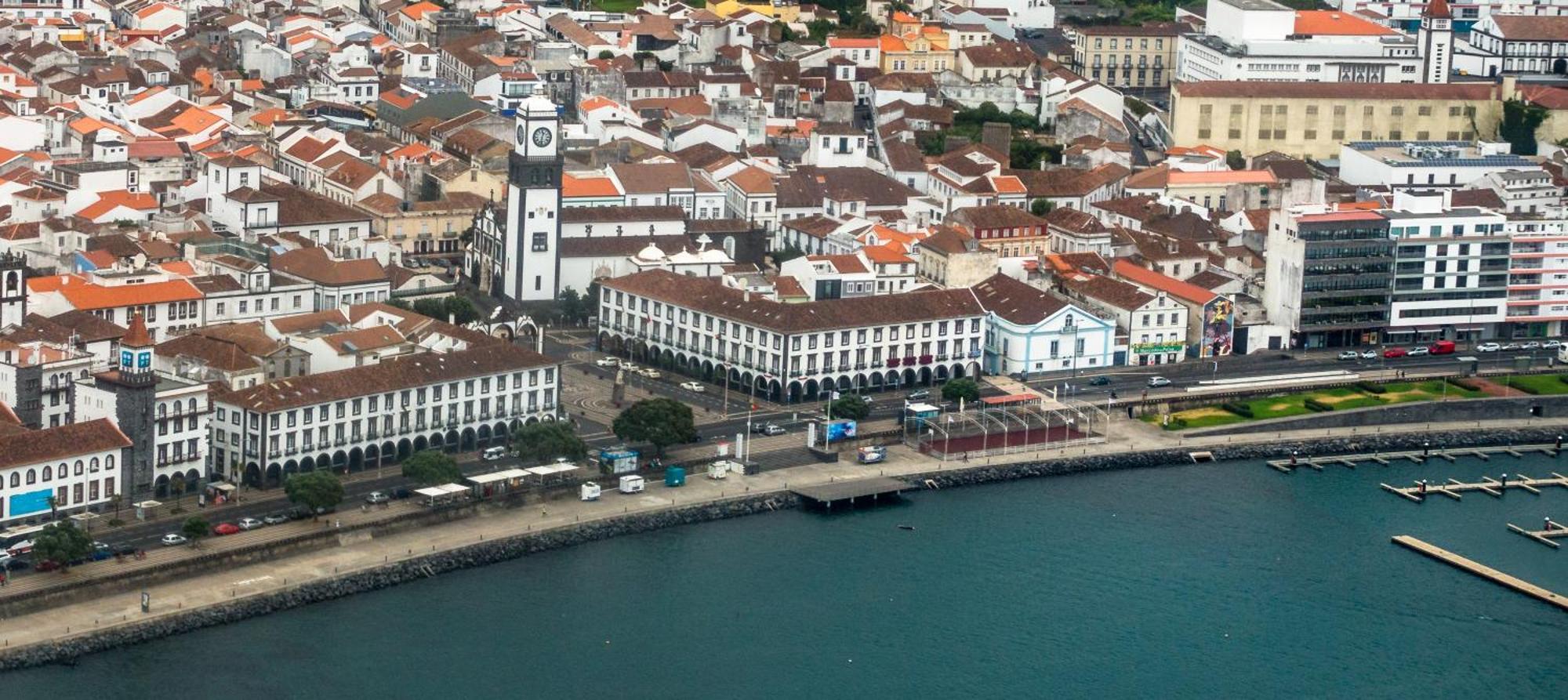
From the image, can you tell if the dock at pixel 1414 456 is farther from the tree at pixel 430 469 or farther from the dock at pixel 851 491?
the tree at pixel 430 469

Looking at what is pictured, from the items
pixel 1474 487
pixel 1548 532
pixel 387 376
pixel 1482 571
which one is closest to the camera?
pixel 1482 571

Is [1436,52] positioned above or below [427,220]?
above

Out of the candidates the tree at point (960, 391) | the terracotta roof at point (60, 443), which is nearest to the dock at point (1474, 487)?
the tree at point (960, 391)

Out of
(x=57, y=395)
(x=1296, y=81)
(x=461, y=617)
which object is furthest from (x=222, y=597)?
(x=1296, y=81)

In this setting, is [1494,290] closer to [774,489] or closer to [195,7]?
[774,489]

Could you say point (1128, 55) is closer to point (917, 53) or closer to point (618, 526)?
point (917, 53)

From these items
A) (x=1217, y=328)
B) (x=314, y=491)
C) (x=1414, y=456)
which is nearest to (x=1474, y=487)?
(x=1414, y=456)
